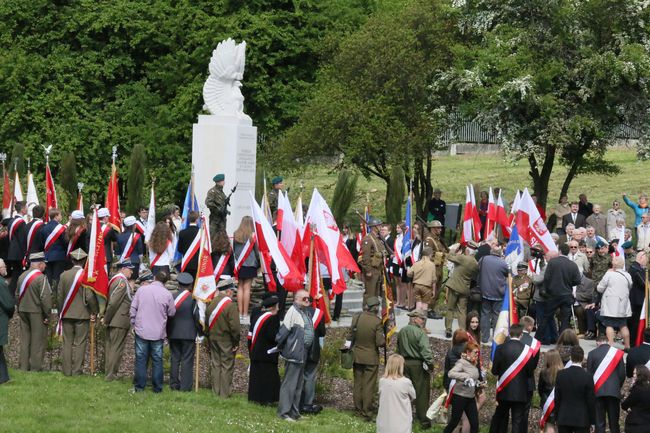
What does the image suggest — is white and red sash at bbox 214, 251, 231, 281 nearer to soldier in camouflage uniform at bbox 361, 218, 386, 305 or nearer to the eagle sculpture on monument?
soldier in camouflage uniform at bbox 361, 218, 386, 305

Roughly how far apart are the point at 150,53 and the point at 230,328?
27.4 meters

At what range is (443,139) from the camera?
42250 mm

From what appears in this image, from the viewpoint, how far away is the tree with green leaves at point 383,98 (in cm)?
4012

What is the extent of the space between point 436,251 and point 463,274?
9.18ft

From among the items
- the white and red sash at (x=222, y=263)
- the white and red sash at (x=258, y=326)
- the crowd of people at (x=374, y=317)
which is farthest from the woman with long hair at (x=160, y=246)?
the white and red sash at (x=258, y=326)

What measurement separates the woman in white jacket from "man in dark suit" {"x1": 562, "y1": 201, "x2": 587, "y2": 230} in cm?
861

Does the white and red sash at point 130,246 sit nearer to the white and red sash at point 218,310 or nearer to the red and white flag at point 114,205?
the red and white flag at point 114,205

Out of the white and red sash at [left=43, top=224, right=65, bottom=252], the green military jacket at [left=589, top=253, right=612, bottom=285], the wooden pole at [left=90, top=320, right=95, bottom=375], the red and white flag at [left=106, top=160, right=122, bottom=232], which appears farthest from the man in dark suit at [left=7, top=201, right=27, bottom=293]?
the green military jacket at [left=589, top=253, right=612, bottom=285]

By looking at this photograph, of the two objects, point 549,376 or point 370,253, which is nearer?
point 549,376

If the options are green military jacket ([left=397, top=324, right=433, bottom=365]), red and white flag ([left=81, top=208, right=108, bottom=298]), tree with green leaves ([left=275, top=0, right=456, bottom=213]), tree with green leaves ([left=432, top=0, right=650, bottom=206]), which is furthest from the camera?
tree with green leaves ([left=275, top=0, right=456, bottom=213])

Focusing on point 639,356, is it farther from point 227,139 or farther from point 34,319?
point 227,139

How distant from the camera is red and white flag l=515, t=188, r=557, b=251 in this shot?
82.5 feet

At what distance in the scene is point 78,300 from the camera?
70.3 feet

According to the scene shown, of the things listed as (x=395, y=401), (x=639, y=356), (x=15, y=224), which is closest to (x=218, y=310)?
(x=395, y=401)
